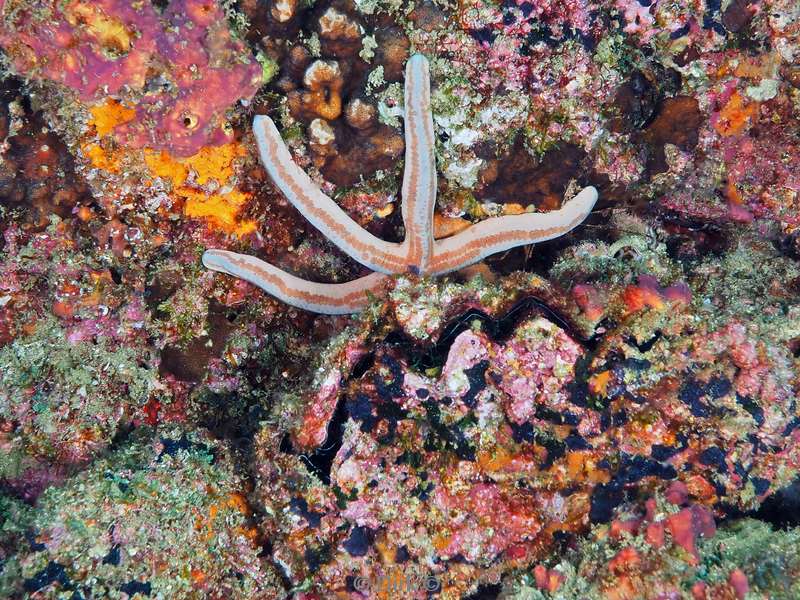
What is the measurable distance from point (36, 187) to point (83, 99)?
90 cm

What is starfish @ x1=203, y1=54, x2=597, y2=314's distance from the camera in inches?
142

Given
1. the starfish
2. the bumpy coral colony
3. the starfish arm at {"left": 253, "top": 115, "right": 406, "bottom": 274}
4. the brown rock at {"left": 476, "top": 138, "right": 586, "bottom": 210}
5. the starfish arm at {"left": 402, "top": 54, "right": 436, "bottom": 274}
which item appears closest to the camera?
the bumpy coral colony

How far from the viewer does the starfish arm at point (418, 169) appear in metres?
3.37

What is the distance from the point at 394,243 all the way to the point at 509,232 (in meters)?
0.93

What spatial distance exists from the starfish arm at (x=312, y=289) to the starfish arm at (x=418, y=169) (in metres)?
0.36

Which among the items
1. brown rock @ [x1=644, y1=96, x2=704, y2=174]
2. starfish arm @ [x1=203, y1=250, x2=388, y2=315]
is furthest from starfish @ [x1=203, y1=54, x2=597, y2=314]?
brown rock @ [x1=644, y1=96, x2=704, y2=174]

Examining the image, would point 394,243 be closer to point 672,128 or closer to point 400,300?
point 400,300

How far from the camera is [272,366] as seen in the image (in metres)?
4.21

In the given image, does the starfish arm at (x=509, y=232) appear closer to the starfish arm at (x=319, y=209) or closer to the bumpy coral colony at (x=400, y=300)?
the bumpy coral colony at (x=400, y=300)

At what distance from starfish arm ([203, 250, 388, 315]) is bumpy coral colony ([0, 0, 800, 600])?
2cm

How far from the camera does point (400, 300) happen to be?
314cm

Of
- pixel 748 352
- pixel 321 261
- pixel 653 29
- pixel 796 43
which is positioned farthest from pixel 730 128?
pixel 321 261

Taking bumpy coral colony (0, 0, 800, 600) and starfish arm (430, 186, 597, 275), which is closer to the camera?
bumpy coral colony (0, 0, 800, 600)

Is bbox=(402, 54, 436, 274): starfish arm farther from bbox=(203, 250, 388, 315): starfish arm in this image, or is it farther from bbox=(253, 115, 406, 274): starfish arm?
bbox=(203, 250, 388, 315): starfish arm
